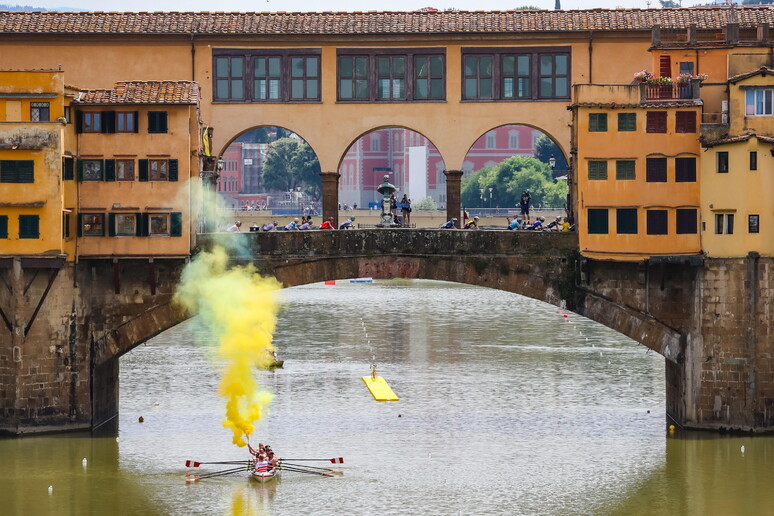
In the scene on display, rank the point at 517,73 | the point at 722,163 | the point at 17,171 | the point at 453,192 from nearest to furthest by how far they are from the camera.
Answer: the point at 17,171, the point at 722,163, the point at 517,73, the point at 453,192

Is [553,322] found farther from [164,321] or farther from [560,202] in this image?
[560,202]

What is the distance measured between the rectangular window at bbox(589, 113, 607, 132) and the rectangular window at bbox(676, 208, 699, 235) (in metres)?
5.00

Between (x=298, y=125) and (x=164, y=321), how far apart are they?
531 inches

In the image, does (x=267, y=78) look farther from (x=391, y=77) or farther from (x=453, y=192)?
(x=453, y=192)

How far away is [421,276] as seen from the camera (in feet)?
224

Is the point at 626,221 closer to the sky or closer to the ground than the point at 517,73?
closer to the ground

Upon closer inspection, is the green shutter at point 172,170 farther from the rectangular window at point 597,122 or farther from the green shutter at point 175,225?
the rectangular window at point 597,122

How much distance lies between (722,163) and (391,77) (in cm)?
1780

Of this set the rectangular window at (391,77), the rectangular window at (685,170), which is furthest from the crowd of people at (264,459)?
the rectangular window at (685,170)

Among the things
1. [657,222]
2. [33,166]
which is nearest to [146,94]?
[33,166]

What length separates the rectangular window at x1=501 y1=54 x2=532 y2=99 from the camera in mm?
75000

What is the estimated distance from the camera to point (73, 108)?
66938 millimetres

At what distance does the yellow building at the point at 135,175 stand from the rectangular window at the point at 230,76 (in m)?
8.19

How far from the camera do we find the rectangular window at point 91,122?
221 ft
